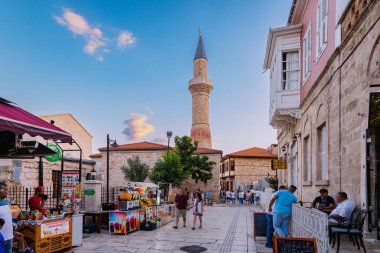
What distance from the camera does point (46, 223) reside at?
775 centimetres

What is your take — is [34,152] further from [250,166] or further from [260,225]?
[250,166]

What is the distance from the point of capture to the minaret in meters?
48.1

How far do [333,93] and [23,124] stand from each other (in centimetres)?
818

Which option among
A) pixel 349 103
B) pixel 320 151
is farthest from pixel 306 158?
pixel 349 103

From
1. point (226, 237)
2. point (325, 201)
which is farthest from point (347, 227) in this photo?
point (226, 237)

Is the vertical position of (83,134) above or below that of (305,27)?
below

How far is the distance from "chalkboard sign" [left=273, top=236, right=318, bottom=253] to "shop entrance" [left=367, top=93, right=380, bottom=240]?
2747mm

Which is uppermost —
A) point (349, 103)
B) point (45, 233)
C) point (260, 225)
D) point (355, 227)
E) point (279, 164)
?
point (349, 103)

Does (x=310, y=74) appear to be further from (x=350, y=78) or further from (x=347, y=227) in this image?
(x=347, y=227)

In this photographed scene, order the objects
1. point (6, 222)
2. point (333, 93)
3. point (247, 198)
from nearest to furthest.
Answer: point (6, 222) < point (333, 93) < point (247, 198)

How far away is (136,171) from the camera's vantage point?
34.0 metres

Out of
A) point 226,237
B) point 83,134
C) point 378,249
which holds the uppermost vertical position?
point 83,134

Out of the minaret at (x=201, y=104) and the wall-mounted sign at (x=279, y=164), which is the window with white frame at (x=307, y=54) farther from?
the minaret at (x=201, y=104)

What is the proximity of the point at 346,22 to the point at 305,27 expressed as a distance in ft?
20.0
